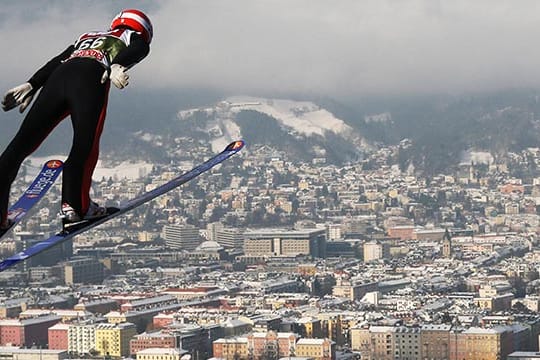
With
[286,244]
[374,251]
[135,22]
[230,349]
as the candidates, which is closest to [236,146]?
[135,22]

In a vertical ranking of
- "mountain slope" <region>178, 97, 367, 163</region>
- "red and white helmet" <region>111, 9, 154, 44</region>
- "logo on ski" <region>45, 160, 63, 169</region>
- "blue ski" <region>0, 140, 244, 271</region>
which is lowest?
"blue ski" <region>0, 140, 244, 271</region>

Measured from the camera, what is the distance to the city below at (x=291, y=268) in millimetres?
29719

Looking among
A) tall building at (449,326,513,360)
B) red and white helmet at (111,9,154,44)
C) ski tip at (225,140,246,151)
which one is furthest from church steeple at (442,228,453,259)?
red and white helmet at (111,9,154,44)

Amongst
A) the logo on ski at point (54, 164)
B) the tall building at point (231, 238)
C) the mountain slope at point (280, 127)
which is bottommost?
the logo on ski at point (54, 164)

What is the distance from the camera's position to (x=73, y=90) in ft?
6.48

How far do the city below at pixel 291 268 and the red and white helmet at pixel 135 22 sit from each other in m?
17.4

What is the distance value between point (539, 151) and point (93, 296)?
32867mm

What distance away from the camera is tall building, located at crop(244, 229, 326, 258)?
48.6 metres

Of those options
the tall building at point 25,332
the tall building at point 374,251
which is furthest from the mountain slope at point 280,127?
the tall building at point 25,332

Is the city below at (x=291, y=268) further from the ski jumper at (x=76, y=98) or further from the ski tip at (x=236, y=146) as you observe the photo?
the ski jumper at (x=76, y=98)

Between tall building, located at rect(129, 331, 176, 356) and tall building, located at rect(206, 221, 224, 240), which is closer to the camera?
tall building, located at rect(129, 331, 176, 356)

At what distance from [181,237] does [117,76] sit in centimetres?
4857

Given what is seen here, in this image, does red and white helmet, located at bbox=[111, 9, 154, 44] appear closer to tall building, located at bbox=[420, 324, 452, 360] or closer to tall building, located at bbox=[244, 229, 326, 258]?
tall building, located at bbox=[420, 324, 452, 360]

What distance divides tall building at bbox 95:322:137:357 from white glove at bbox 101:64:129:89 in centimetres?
2762
